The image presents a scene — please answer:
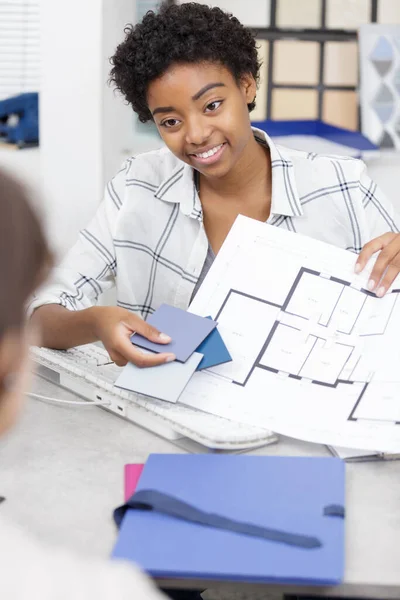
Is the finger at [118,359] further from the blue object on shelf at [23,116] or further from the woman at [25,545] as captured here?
the blue object on shelf at [23,116]

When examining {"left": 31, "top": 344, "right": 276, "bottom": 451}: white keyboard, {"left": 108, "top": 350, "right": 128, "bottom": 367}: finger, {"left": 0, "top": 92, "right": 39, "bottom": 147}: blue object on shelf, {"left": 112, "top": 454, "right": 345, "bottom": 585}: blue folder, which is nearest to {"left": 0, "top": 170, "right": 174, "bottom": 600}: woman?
{"left": 112, "top": 454, "right": 345, "bottom": 585}: blue folder

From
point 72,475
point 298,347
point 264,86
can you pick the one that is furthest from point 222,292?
point 264,86

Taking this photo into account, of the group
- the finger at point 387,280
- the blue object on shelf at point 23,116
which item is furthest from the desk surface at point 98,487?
the blue object on shelf at point 23,116

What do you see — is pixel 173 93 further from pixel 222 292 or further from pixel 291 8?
pixel 291 8

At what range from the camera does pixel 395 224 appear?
5.17ft

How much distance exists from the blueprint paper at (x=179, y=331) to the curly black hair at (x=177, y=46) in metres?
0.46

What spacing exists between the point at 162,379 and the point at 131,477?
7.0 inches

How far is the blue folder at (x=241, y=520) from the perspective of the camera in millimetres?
781

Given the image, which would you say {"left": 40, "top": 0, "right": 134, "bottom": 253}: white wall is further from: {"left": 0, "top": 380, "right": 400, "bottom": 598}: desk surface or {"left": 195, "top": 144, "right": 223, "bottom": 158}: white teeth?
{"left": 0, "top": 380, "right": 400, "bottom": 598}: desk surface

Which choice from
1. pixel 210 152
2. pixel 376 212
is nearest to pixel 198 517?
pixel 210 152

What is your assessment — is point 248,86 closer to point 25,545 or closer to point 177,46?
point 177,46

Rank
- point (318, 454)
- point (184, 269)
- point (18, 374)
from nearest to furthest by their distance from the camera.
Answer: point (18, 374) < point (318, 454) < point (184, 269)

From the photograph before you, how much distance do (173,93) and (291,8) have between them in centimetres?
141

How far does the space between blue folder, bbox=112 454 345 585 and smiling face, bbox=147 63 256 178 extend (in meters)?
0.62
